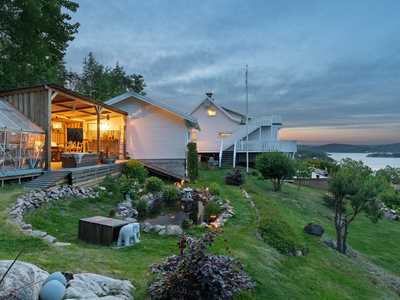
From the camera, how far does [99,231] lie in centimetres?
584

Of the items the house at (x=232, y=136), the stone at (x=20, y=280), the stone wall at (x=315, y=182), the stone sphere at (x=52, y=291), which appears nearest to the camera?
the stone at (x=20, y=280)

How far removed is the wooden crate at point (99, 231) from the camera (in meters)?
5.74

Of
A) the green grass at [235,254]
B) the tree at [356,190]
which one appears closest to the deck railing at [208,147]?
the green grass at [235,254]

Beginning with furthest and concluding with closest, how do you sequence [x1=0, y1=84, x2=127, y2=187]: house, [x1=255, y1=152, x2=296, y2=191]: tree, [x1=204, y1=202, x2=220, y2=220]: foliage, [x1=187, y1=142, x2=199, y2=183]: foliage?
[x1=255, y1=152, x2=296, y2=191]: tree
[x1=187, y1=142, x2=199, y2=183]: foliage
[x1=204, y1=202, x2=220, y2=220]: foliage
[x1=0, y1=84, x2=127, y2=187]: house

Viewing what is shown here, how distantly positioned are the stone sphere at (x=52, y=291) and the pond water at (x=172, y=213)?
5559 millimetres

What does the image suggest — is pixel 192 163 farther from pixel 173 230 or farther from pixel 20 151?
pixel 20 151

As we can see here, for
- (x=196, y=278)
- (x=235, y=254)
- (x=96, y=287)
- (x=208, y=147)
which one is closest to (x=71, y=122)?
(x=208, y=147)

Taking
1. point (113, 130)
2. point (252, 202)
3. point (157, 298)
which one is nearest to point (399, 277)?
point (252, 202)

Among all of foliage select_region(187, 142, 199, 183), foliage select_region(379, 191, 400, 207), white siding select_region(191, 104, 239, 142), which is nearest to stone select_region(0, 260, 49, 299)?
foliage select_region(187, 142, 199, 183)

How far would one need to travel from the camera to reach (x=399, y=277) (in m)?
7.23

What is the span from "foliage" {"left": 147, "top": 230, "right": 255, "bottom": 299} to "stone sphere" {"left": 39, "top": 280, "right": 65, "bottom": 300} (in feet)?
3.55

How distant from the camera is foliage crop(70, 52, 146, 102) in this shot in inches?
1358

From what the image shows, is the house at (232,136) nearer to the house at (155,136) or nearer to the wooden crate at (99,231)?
the house at (155,136)

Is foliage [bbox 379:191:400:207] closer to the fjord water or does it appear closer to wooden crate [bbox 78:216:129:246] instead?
the fjord water
